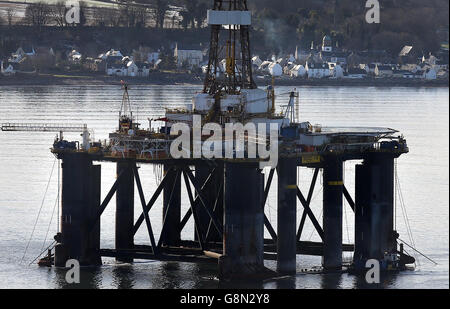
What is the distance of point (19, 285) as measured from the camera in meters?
64.6

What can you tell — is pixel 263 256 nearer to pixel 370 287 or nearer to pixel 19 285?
pixel 370 287

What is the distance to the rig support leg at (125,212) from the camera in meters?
68.1

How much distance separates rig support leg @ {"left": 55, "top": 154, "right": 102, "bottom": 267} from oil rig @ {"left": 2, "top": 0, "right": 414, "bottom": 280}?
4 centimetres

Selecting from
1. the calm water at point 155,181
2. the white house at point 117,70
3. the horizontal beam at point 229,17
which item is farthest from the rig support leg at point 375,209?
the white house at point 117,70

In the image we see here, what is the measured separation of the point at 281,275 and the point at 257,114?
885 centimetres

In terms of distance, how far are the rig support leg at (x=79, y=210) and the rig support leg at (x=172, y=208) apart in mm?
3444

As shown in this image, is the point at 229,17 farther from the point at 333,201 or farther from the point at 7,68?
the point at 7,68

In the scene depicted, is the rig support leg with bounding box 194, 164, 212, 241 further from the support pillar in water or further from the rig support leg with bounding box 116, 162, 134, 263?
the rig support leg with bounding box 116, 162, 134, 263

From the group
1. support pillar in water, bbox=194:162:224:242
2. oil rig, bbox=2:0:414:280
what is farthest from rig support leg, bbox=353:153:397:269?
support pillar in water, bbox=194:162:224:242

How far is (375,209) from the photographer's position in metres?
66.4

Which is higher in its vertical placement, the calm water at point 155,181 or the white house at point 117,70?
the white house at point 117,70

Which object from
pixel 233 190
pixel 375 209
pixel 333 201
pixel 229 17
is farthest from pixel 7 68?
pixel 233 190

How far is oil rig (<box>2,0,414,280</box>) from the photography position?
62.6m

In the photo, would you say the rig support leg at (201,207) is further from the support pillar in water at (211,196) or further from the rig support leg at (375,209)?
the rig support leg at (375,209)
